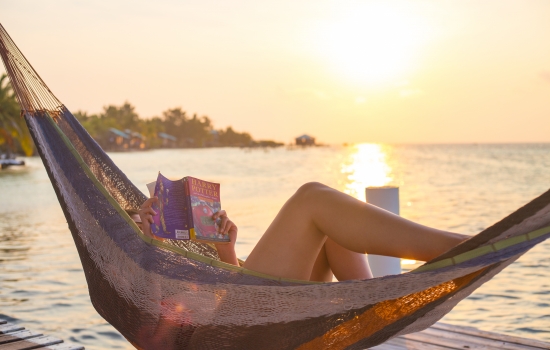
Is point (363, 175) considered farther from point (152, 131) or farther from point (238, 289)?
point (152, 131)

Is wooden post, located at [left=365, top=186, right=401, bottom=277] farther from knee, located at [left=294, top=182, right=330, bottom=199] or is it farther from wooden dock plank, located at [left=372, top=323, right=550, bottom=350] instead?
knee, located at [left=294, top=182, right=330, bottom=199]

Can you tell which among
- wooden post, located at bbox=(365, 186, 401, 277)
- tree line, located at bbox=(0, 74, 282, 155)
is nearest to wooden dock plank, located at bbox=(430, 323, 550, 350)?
wooden post, located at bbox=(365, 186, 401, 277)

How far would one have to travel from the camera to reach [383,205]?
9.29ft

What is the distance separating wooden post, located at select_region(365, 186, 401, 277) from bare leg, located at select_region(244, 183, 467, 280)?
3.53 ft

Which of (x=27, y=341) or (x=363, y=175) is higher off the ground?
(x=27, y=341)

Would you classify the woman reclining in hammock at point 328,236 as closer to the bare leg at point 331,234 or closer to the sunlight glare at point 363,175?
the bare leg at point 331,234

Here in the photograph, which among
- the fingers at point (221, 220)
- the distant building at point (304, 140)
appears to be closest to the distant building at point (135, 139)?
the distant building at point (304, 140)

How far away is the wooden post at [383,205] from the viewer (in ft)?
9.15

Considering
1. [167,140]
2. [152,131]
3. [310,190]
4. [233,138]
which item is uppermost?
[152,131]

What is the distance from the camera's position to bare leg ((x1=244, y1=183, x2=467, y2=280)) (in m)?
1.49

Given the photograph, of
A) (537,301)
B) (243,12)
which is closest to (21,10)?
(243,12)

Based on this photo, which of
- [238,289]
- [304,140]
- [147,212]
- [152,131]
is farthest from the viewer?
[304,140]

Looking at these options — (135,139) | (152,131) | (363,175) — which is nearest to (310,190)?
(363,175)

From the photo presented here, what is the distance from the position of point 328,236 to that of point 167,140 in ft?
258
